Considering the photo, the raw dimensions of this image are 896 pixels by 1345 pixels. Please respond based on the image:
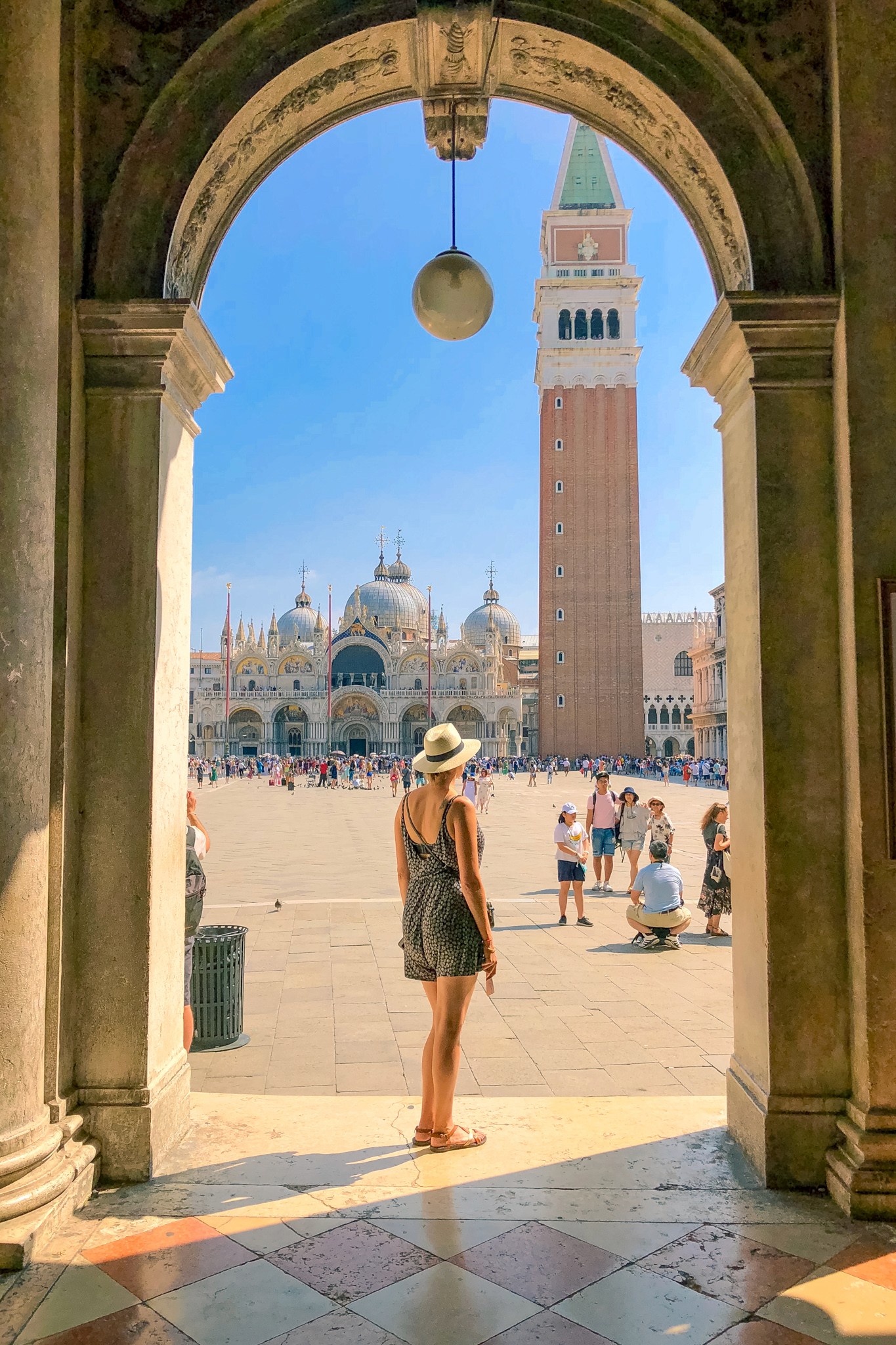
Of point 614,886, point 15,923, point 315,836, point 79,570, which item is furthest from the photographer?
point 315,836

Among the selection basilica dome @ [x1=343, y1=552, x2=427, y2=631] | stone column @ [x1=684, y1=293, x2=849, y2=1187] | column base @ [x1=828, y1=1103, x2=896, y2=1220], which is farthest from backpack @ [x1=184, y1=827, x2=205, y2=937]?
basilica dome @ [x1=343, y1=552, x2=427, y2=631]

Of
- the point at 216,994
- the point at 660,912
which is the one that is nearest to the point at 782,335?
the point at 216,994

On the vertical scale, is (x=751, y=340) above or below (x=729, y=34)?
below

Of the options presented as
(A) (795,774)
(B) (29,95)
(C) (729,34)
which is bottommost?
(A) (795,774)

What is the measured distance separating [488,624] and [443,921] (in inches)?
3154

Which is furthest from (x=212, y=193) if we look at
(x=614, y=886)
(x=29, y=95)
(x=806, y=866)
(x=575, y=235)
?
(x=575, y=235)

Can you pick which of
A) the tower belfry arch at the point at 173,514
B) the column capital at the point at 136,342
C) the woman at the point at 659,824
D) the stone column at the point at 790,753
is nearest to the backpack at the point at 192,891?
the tower belfry arch at the point at 173,514

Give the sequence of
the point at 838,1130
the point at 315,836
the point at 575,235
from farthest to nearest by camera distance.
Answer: the point at 575,235 → the point at 315,836 → the point at 838,1130

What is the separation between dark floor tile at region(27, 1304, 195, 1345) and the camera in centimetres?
240

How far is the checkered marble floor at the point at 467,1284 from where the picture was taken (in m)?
2.44

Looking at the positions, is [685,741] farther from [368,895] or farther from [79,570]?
[79,570]

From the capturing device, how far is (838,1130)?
3.32 meters

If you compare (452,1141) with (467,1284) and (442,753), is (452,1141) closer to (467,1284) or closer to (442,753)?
(467,1284)

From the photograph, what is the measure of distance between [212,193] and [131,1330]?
3.83 m
